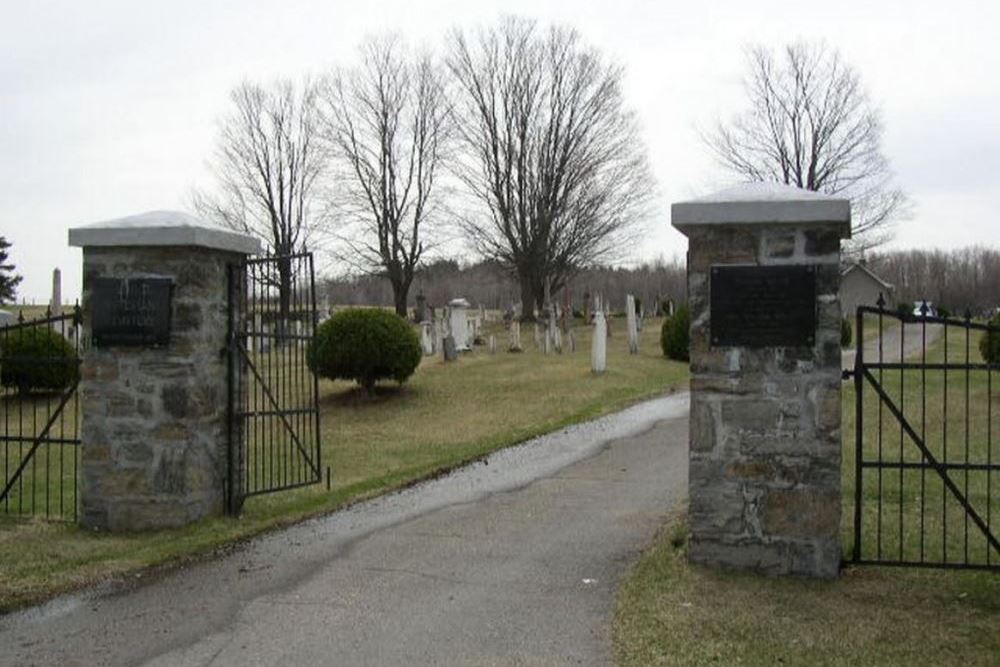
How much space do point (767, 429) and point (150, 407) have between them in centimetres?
448

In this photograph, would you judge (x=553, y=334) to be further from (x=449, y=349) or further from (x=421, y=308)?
(x=421, y=308)

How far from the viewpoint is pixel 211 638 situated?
514 cm

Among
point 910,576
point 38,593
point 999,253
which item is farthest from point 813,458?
point 999,253

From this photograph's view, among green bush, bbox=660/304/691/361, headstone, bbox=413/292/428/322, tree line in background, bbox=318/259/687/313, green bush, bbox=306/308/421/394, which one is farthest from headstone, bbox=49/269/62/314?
tree line in background, bbox=318/259/687/313

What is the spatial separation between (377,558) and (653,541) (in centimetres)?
195

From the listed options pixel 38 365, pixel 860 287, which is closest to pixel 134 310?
pixel 38 365

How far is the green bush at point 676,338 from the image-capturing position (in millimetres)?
23344

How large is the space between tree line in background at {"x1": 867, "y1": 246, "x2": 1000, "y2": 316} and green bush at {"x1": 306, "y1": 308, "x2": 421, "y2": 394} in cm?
5635

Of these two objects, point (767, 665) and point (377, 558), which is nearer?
point (767, 665)

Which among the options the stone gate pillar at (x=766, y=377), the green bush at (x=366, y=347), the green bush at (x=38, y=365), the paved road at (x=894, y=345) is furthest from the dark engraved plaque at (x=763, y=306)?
the paved road at (x=894, y=345)

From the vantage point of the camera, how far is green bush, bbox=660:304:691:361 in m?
23.3

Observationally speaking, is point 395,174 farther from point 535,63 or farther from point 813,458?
point 813,458

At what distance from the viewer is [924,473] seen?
733 centimetres

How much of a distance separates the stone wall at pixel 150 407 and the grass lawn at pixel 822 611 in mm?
3525
